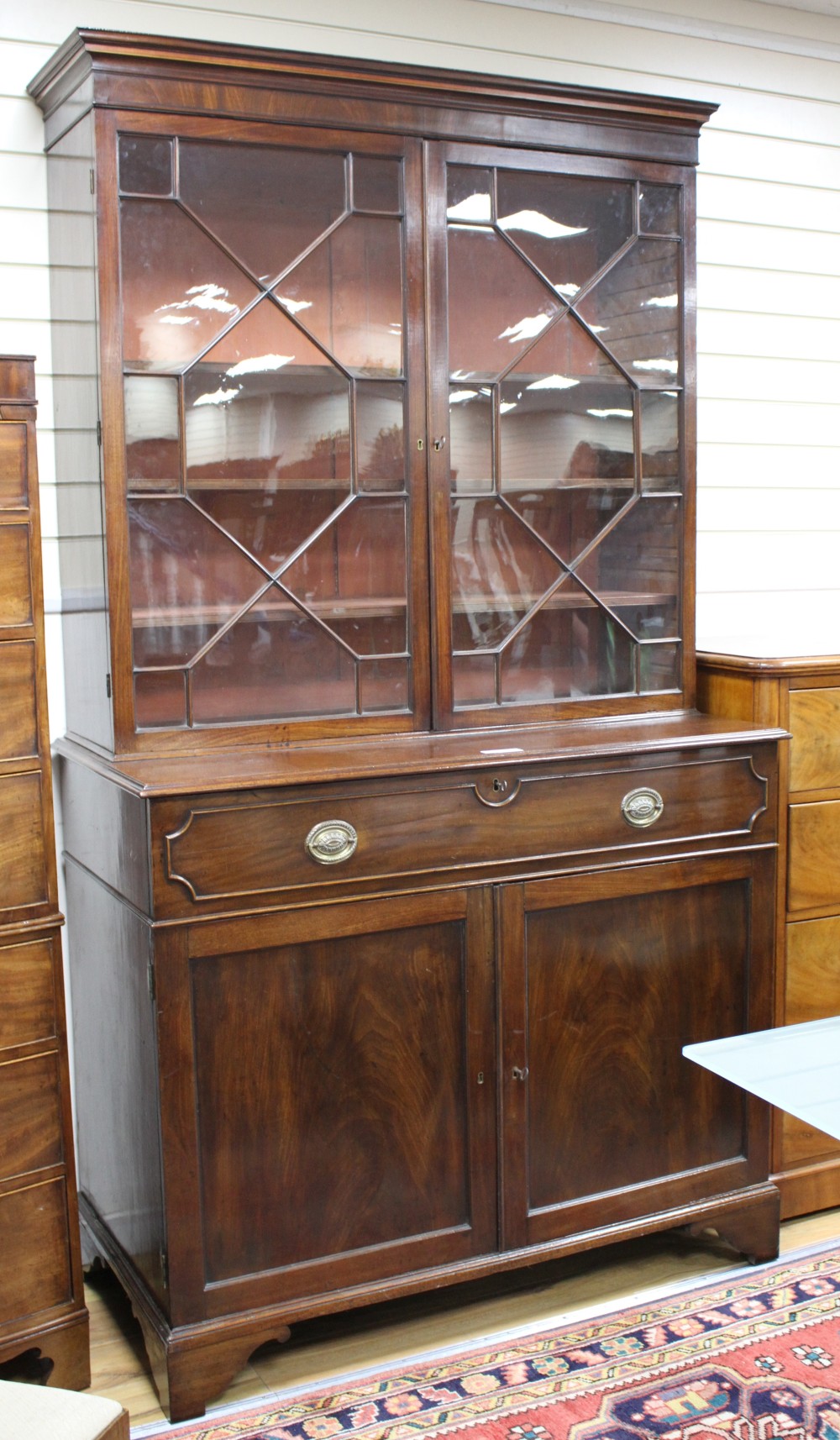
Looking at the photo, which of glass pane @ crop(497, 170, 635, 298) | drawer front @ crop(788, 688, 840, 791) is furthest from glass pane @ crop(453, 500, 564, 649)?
drawer front @ crop(788, 688, 840, 791)

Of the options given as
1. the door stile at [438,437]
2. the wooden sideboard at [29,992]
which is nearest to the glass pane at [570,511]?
the door stile at [438,437]

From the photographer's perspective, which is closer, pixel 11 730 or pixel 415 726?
pixel 11 730

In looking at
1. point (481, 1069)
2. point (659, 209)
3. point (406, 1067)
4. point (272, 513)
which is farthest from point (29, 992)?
point (659, 209)

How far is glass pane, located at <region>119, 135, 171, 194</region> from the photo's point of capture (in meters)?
2.20

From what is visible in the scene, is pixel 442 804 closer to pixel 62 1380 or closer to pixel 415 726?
pixel 415 726

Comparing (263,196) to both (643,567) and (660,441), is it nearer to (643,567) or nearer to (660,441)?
(660,441)

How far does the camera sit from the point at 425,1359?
2336mm

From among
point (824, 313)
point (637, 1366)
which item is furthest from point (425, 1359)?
point (824, 313)

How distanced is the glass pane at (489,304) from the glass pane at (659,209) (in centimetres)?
29

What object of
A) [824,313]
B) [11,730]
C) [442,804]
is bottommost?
[442,804]

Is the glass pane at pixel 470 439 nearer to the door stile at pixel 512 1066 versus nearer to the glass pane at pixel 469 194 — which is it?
the glass pane at pixel 469 194

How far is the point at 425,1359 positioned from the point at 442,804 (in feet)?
3.23

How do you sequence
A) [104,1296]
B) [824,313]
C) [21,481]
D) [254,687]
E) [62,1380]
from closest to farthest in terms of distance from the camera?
[21,481]
[62,1380]
[254,687]
[104,1296]
[824,313]

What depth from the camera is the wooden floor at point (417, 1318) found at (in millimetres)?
2297
